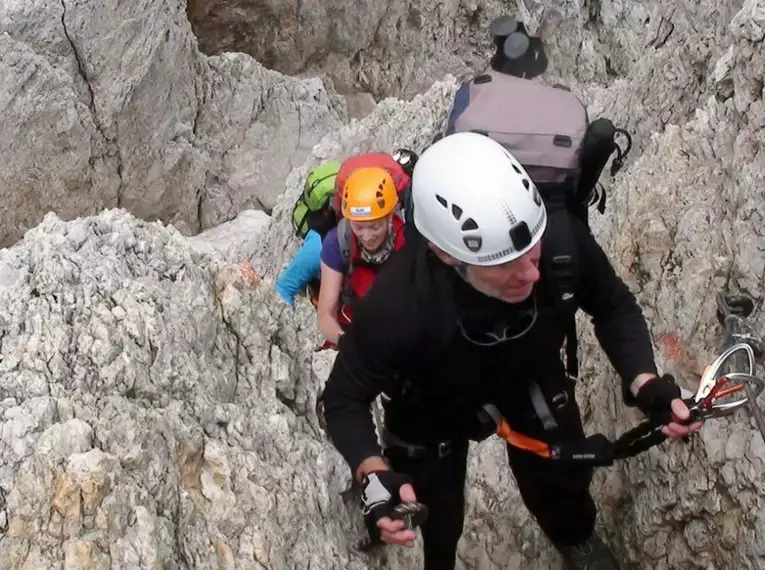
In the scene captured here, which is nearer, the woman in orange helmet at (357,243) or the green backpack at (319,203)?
the woman in orange helmet at (357,243)

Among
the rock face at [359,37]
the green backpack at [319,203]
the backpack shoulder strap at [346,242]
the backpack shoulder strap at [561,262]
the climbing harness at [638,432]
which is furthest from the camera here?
the rock face at [359,37]

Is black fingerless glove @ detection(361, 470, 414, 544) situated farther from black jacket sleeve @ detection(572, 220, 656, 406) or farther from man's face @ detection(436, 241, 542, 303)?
black jacket sleeve @ detection(572, 220, 656, 406)

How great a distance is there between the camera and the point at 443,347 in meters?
3.70

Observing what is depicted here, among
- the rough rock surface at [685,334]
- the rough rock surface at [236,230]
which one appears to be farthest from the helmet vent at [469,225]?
the rough rock surface at [236,230]

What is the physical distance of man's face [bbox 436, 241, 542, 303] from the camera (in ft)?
11.8

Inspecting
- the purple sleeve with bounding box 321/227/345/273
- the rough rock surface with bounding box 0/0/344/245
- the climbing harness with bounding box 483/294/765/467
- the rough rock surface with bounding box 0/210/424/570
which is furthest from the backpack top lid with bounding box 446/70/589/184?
the rough rock surface with bounding box 0/0/344/245

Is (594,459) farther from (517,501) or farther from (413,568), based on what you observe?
(517,501)

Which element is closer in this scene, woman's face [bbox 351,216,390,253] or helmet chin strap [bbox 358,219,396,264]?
Answer: woman's face [bbox 351,216,390,253]

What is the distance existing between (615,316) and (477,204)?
1.06 m

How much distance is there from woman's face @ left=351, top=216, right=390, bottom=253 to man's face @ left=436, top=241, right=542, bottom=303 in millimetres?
1868

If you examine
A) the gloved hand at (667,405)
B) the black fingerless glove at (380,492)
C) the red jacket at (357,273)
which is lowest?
the red jacket at (357,273)

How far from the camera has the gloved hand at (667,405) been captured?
3863 millimetres

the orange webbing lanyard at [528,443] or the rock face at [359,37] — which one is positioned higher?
the orange webbing lanyard at [528,443]

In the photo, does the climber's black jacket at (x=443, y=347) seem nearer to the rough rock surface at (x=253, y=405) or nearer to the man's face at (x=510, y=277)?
the man's face at (x=510, y=277)
